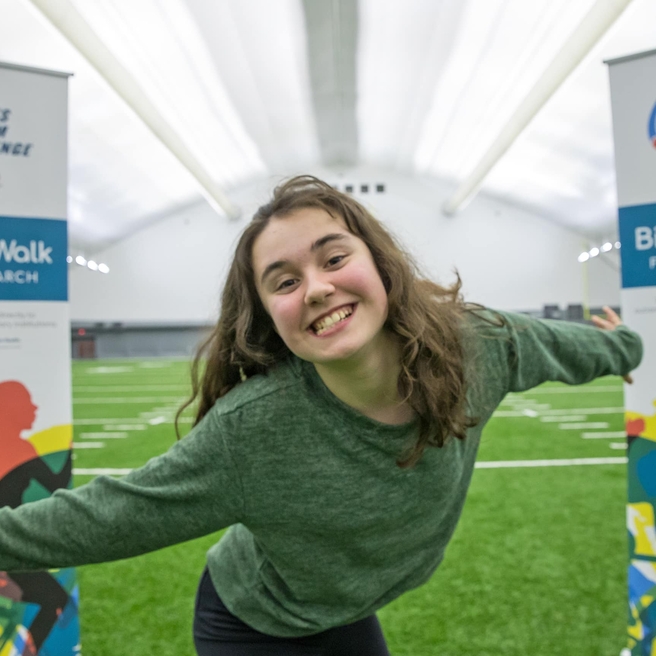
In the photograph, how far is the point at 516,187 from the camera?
2003 centimetres

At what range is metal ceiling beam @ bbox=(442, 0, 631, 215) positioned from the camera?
878cm

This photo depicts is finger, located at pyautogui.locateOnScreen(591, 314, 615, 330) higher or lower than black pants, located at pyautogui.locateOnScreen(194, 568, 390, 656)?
higher

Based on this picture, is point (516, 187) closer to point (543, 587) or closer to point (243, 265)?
point (543, 587)

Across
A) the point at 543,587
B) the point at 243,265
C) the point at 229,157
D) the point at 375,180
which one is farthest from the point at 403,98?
the point at 243,265


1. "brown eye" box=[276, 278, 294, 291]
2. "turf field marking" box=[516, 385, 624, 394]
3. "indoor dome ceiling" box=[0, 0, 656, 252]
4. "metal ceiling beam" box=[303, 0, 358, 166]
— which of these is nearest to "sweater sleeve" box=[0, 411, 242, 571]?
"brown eye" box=[276, 278, 294, 291]

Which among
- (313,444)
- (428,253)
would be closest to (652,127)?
(313,444)

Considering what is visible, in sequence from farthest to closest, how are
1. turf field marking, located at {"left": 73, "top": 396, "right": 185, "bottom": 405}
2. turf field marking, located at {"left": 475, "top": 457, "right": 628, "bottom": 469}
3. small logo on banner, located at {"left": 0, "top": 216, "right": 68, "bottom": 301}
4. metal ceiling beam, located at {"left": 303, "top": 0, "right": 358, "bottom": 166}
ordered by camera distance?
metal ceiling beam, located at {"left": 303, "top": 0, "right": 358, "bottom": 166}, turf field marking, located at {"left": 73, "top": 396, "right": 185, "bottom": 405}, turf field marking, located at {"left": 475, "top": 457, "right": 628, "bottom": 469}, small logo on banner, located at {"left": 0, "top": 216, "right": 68, "bottom": 301}

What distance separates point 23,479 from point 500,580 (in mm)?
2441

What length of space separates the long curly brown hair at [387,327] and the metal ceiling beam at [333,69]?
983 cm

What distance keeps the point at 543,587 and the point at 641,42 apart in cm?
949

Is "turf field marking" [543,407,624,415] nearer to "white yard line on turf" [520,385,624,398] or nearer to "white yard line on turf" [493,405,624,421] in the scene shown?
"white yard line on turf" [493,405,624,421]

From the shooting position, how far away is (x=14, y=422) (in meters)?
2.33

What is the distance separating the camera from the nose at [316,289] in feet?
4.13

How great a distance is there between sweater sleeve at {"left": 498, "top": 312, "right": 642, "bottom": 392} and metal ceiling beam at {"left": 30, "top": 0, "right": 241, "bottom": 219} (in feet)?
26.9
